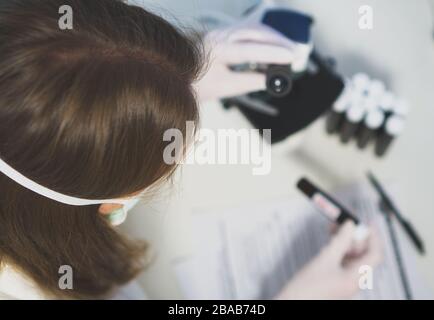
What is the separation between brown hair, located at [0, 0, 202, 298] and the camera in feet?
0.84

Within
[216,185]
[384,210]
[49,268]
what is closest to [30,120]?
[49,268]

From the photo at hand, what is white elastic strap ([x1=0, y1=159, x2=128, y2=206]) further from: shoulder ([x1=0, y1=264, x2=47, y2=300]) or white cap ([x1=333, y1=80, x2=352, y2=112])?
white cap ([x1=333, y1=80, x2=352, y2=112])

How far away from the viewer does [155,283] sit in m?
0.54

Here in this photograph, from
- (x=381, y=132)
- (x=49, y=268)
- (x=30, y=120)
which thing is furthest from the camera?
(x=381, y=132)

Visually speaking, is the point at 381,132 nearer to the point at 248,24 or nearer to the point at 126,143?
the point at 248,24

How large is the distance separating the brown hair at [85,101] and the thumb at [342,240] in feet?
0.83

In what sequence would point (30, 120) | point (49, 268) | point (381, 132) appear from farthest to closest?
point (381, 132) < point (49, 268) < point (30, 120)

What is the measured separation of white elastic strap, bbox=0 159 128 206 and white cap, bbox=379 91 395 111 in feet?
1.13

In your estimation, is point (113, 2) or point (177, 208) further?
point (177, 208)

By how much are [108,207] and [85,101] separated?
134 mm

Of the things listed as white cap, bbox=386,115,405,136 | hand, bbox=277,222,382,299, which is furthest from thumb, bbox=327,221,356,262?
white cap, bbox=386,115,405,136

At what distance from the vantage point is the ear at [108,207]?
1.18ft

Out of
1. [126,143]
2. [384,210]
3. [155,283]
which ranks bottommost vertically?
[155,283]

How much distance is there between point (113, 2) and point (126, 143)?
0.11m
